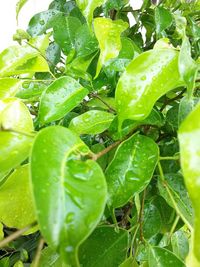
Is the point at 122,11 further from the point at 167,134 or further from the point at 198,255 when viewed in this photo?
the point at 198,255

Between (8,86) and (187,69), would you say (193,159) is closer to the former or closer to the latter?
(187,69)

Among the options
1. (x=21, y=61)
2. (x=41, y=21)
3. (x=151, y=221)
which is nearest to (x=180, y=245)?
(x=151, y=221)

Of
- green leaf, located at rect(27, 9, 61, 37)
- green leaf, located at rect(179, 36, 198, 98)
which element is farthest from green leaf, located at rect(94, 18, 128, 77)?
green leaf, located at rect(27, 9, 61, 37)

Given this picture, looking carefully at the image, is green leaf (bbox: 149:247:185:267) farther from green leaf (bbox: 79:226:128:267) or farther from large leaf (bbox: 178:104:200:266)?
large leaf (bbox: 178:104:200:266)

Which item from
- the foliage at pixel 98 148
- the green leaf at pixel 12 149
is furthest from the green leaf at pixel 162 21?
the green leaf at pixel 12 149

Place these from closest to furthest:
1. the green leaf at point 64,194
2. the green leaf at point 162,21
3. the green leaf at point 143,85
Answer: the green leaf at point 64,194 < the green leaf at point 143,85 < the green leaf at point 162,21

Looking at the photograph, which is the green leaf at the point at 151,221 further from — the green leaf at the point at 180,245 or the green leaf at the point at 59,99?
the green leaf at the point at 59,99
